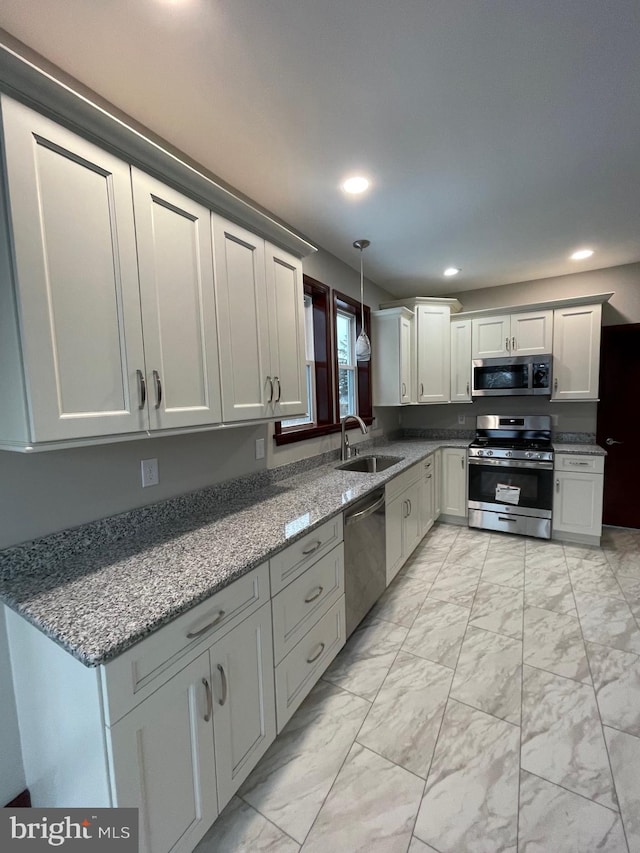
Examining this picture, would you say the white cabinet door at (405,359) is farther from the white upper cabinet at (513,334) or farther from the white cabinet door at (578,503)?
the white cabinet door at (578,503)

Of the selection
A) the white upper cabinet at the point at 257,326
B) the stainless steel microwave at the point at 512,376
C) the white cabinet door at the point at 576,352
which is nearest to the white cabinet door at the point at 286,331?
the white upper cabinet at the point at 257,326

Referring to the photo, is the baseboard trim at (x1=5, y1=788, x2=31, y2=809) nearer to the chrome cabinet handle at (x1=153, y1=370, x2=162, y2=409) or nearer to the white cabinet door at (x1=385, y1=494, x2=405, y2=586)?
the chrome cabinet handle at (x1=153, y1=370, x2=162, y2=409)

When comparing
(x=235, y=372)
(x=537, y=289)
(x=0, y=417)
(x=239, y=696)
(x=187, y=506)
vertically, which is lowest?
(x=239, y=696)

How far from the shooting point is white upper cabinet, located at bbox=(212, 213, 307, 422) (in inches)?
64.1

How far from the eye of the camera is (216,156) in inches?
70.4

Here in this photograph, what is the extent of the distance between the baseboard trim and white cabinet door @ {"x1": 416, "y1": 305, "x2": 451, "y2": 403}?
3.84m

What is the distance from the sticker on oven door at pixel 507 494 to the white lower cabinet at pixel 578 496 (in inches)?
12.3

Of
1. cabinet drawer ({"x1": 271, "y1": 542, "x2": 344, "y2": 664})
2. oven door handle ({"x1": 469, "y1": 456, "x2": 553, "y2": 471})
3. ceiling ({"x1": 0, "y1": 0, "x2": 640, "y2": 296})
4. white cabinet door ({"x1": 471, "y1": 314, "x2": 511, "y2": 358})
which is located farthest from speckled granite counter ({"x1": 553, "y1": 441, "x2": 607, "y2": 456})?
cabinet drawer ({"x1": 271, "y1": 542, "x2": 344, "y2": 664})

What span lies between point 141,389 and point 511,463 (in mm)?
3326

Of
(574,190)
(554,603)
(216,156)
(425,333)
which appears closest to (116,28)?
(216,156)

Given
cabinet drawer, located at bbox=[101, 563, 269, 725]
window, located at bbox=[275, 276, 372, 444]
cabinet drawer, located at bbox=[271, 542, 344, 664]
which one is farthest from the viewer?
window, located at bbox=[275, 276, 372, 444]

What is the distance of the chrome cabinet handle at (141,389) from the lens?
1.26m

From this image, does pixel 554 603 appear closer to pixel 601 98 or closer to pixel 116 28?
pixel 601 98

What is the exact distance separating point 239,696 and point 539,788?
3.84ft
